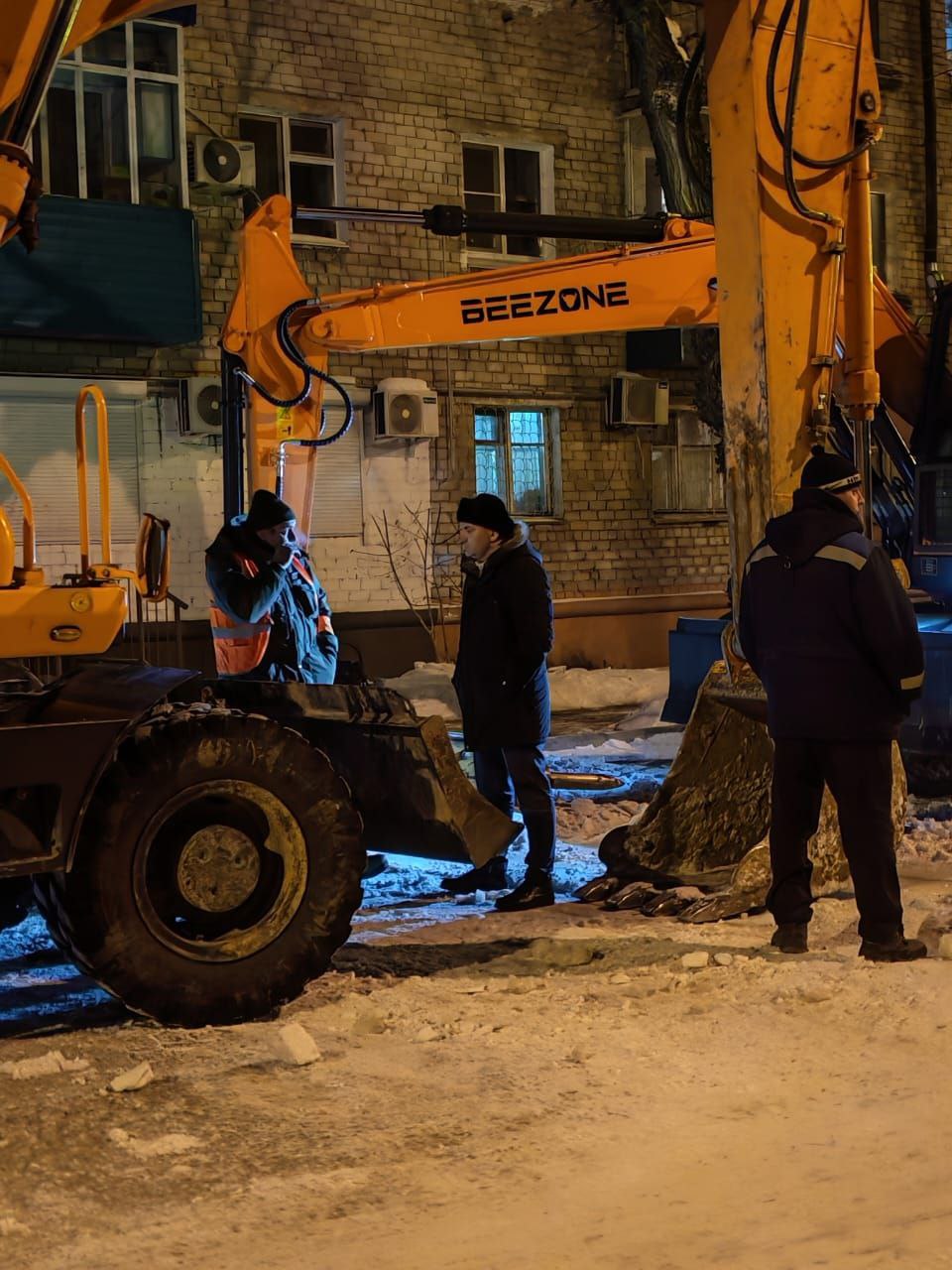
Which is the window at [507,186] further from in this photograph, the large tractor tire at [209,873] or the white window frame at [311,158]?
the large tractor tire at [209,873]

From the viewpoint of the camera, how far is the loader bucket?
606cm

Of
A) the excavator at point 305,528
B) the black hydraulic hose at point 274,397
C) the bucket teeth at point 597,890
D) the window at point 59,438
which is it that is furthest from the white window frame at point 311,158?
the bucket teeth at point 597,890

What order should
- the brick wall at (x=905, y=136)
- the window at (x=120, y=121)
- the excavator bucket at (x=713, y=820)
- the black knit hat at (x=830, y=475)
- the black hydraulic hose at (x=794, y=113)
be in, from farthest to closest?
the brick wall at (x=905, y=136)
the window at (x=120, y=121)
the excavator bucket at (x=713, y=820)
the black hydraulic hose at (x=794, y=113)
the black knit hat at (x=830, y=475)

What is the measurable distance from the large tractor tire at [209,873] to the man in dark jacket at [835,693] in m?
1.60

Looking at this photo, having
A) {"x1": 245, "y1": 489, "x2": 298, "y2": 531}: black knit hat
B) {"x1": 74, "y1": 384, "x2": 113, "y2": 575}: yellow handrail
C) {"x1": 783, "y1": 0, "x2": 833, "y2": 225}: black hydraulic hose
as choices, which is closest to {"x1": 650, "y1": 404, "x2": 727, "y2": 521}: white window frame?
{"x1": 245, "y1": 489, "x2": 298, "y2": 531}: black knit hat

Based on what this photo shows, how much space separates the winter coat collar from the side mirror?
2.24 metres

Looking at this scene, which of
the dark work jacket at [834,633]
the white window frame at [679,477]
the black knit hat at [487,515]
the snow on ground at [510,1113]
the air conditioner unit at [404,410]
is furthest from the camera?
the white window frame at [679,477]

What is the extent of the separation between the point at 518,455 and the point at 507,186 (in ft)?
10.5

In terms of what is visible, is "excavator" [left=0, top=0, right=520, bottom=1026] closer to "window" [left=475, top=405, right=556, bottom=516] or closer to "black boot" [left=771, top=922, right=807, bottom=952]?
"black boot" [left=771, top=922, right=807, bottom=952]

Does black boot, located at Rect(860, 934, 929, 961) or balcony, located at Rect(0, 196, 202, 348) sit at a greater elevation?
balcony, located at Rect(0, 196, 202, 348)

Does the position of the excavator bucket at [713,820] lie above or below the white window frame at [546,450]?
below

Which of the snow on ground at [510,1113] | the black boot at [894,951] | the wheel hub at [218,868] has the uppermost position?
the wheel hub at [218,868]

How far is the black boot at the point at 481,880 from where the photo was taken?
757 cm

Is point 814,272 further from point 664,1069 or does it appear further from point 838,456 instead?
point 664,1069
